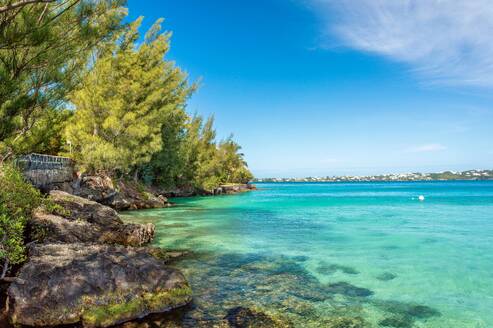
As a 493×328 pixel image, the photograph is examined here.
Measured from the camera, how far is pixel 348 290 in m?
10.1

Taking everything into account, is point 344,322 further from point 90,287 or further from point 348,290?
point 90,287

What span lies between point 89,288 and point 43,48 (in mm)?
5280

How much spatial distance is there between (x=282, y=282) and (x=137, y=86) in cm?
2995

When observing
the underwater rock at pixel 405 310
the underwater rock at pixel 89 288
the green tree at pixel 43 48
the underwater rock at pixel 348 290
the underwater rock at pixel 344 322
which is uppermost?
the green tree at pixel 43 48

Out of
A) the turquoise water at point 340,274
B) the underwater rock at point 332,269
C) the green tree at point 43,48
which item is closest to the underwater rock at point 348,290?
the turquoise water at point 340,274

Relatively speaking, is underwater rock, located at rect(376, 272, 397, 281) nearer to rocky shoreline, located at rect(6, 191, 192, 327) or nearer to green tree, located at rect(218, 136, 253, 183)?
rocky shoreline, located at rect(6, 191, 192, 327)

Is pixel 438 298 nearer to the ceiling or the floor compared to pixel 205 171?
nearer to the floor

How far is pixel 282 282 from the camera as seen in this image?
10.5 metres

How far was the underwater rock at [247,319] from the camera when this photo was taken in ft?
23.7

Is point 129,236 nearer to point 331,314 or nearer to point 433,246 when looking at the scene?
point 331,314

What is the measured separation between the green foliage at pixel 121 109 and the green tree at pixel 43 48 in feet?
72.7

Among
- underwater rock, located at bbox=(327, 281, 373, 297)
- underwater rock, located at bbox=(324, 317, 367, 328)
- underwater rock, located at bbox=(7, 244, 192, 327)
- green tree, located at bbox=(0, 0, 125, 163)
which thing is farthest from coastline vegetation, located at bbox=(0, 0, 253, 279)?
underwater rock, located at bbox=(327, 281, 373, 297)

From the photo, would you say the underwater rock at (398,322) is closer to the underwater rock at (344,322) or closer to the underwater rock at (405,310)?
the underwater rock at (405,310)

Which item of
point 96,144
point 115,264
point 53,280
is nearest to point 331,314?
point 115,264
